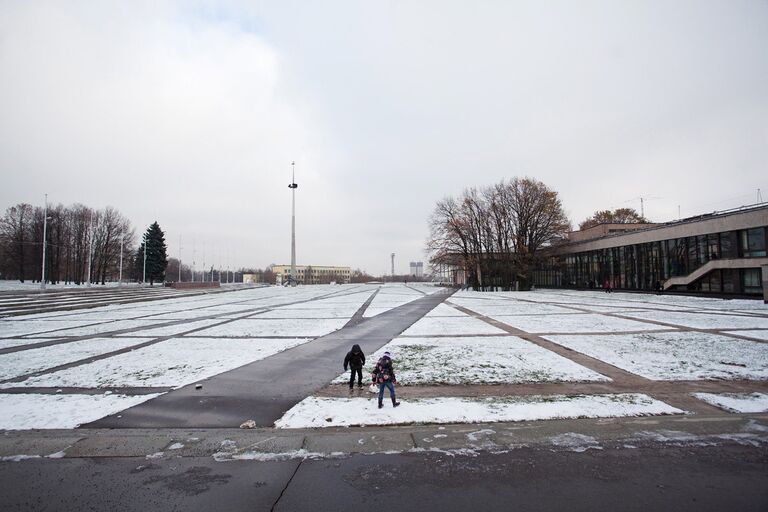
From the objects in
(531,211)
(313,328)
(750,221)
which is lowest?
(313,328)

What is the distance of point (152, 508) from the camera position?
396 cm

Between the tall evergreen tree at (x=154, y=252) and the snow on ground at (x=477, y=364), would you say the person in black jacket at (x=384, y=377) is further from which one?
the tall evergreen tree at (x=154, y=252)

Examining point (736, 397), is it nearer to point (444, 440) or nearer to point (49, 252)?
point (444, 440)

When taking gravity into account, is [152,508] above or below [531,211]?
below

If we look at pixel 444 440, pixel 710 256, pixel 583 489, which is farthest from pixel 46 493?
pixel 710 256

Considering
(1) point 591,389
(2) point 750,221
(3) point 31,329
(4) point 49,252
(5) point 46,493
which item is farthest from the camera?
(4) point 49,252

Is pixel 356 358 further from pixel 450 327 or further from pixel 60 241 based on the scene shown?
pixel 60 241

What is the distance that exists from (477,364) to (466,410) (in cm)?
339

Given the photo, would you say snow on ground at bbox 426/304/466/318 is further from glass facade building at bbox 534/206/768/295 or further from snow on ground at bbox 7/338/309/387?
glass facade building at bbox 534/206/768/295

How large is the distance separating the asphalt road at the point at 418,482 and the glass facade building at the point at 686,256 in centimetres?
3539

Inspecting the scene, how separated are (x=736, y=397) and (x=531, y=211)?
46.5 meters

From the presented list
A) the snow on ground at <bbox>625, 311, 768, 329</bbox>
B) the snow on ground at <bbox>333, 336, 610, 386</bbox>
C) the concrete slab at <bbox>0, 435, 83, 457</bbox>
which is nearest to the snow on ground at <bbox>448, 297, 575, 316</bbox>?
the snow on ground at <bbox>625, 311, 768, 329</bbox>

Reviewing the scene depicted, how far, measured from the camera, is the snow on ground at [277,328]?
51.2 ft

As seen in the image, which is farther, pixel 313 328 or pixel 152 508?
pixel 313 328
